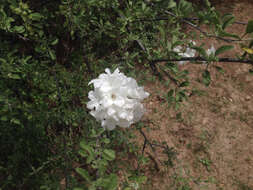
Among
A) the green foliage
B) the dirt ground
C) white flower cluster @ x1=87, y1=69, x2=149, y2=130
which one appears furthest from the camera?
the dirt ground

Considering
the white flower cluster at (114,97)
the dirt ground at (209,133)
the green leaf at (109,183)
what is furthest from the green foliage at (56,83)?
the dirt ground at (209,133)

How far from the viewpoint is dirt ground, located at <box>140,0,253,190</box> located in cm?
294

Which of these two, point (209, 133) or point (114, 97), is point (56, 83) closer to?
point (114, 97)

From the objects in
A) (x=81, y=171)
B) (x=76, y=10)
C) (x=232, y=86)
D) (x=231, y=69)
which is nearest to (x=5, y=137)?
(x=76, y=10)

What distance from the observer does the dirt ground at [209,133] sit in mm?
2943

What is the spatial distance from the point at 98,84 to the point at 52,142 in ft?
4.58

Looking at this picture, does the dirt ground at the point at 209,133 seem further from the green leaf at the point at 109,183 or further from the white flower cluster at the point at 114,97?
the green leaf at the point at 109,183

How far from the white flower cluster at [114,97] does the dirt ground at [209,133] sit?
1610 millimetres

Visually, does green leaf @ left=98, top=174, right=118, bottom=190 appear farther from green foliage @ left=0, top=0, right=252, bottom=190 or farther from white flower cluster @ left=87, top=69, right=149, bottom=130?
green foliage @ left=0, top=0, right=252, bottom=190

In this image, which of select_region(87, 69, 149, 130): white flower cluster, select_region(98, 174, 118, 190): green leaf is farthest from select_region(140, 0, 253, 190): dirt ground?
select_region(98, 174, 118, 190): green leaf

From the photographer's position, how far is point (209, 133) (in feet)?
11.0

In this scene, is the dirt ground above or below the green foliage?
below

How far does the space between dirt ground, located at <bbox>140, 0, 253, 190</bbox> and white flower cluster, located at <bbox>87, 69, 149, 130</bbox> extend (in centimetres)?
161

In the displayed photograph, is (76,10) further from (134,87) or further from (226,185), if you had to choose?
(226,185)
